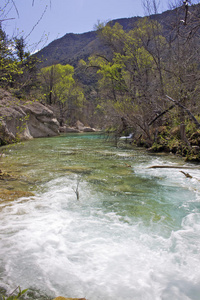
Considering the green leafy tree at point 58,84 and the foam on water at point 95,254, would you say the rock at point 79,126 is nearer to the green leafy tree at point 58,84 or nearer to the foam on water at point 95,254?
the green leafy tree at point 58,84

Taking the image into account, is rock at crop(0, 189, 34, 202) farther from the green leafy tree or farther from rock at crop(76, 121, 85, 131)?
rock at crop(76, 121, 85, 131)

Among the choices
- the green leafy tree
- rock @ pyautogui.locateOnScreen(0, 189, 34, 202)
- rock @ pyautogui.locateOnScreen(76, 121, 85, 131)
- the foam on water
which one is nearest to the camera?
the foam on water

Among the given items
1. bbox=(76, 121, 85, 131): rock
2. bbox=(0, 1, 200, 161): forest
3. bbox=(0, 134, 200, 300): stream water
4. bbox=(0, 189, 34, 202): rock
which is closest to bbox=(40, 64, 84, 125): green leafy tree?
bbox=(76, 121, 85, 131): rock

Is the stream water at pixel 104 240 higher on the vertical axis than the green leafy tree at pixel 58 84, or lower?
lower

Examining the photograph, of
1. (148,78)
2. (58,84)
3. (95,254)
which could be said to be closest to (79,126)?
(58,84)

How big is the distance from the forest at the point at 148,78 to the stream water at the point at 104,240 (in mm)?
2450

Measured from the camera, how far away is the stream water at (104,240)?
209 cm

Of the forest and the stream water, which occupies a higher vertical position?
the forest

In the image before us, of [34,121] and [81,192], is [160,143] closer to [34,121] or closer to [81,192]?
[81,192]

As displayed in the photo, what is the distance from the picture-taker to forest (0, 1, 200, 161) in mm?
4426

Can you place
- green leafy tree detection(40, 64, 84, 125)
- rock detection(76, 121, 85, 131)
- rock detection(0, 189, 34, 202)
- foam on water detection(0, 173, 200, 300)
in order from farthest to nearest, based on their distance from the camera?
rock detection(76, 121, 85, 131) < green leafy tree detection(40, 64, 84, 125) < rock detection(0, 189, 34, 202) < foam on water detection(0, 173, 200, 300)

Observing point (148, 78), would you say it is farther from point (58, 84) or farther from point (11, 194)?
point (58, 84)

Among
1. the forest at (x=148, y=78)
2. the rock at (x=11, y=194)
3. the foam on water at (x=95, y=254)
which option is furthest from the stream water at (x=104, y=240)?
the forest at (x=148, y=78)

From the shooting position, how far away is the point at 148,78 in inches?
608
